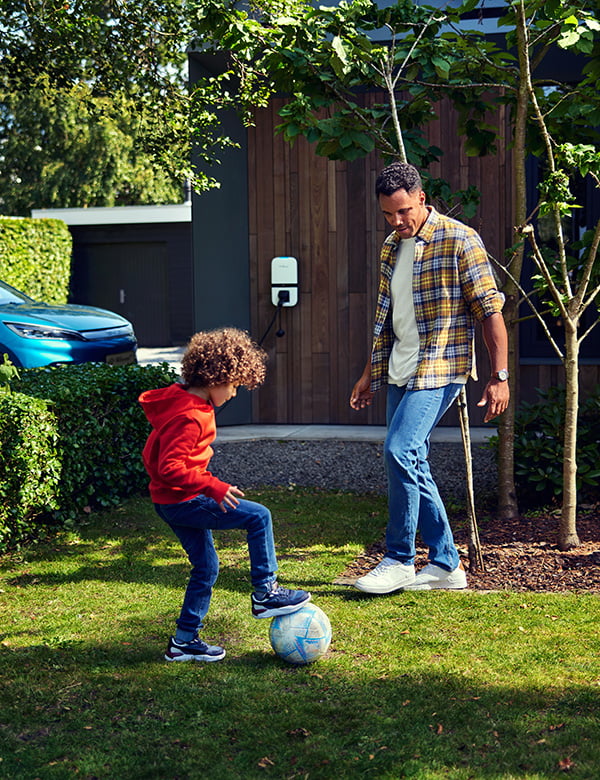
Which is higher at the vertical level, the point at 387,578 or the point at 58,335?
the point at 58,335

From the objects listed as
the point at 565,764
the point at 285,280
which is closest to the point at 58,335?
the point at 285,280

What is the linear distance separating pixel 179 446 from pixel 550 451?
322 cm

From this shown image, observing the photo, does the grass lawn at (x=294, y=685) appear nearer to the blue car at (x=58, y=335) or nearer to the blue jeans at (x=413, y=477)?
the blue jeans at (x=413, y=477)

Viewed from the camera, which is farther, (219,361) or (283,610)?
(283,610)

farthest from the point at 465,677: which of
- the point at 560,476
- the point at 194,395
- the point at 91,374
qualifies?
the point at 91,374

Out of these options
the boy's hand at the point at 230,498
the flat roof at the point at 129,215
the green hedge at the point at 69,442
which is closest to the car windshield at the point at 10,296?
the green hedge at the point at 69,442

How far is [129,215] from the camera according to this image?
22.5m

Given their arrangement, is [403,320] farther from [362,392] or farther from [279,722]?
[279,722]

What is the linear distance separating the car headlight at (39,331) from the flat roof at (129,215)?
13.5 metres

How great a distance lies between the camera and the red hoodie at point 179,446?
3383 millimetres

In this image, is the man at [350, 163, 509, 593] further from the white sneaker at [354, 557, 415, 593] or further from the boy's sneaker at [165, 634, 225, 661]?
the boy's sneaker at [165, 634, 225, 661]

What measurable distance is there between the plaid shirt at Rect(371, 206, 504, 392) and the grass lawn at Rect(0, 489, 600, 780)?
112 centimetres

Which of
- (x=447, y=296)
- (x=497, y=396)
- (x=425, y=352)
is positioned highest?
(x=447, y=296)

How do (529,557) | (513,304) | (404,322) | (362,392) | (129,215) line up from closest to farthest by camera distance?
(404,322)
(362,392)
(529,557)
(513,304)
(129,215)
